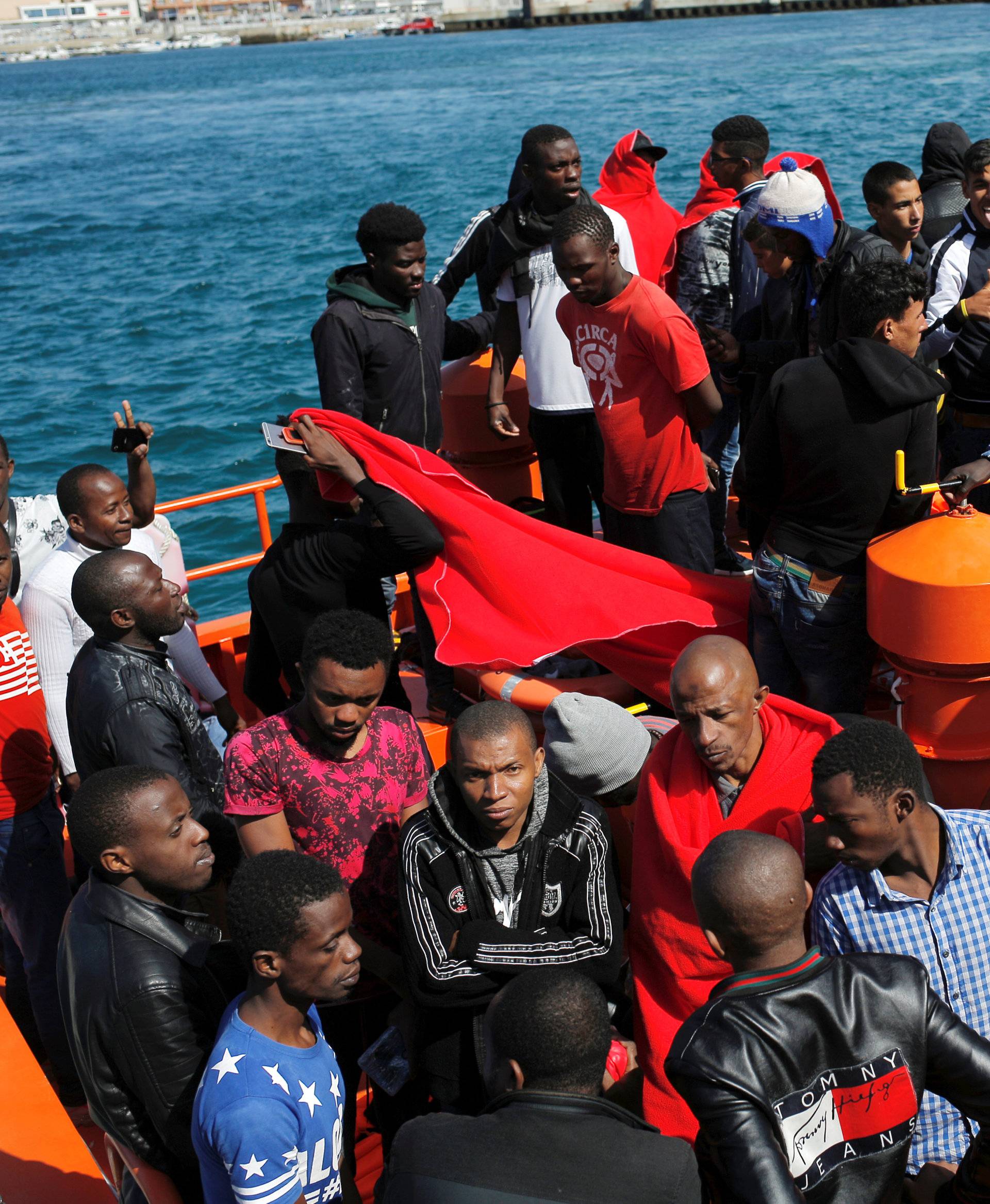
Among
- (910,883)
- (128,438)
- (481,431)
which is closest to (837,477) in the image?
(910,883)

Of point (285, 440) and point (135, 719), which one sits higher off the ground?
point (285, 440)

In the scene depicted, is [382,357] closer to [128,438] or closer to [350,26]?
[128,438]

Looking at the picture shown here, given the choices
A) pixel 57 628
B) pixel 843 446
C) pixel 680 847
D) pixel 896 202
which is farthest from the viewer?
pixel 896 202

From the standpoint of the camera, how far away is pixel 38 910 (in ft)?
15.1

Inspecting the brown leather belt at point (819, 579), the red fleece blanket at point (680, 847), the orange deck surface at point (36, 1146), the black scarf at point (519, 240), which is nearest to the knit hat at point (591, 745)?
the red fleece blanket at point (680, 847)

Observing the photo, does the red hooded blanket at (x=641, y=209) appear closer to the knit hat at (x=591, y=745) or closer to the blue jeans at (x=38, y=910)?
the knit hat at (x=591, y=745)

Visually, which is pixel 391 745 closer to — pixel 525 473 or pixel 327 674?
pixel 327 674

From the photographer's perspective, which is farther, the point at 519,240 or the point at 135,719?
the point at 519,240

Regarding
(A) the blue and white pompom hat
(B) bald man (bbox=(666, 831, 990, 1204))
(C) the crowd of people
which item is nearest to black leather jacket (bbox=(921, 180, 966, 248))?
(C) the crowd of people

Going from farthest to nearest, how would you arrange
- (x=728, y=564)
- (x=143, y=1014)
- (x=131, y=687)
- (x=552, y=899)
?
(x=728, y=564) < (x=131, y=687) < (x=552, y=899) < (x=143, y=1014)

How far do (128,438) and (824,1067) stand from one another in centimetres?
410

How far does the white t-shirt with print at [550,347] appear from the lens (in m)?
6.04

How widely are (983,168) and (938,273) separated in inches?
19.9

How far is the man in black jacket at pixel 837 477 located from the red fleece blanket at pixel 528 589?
459 millimetres
